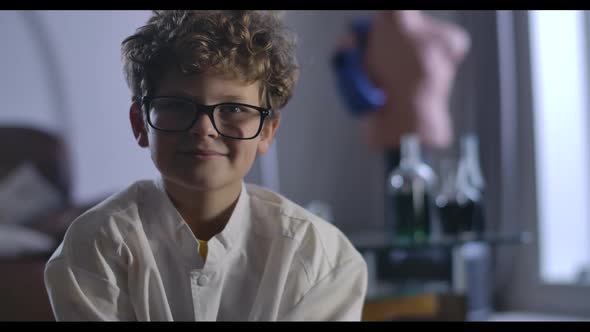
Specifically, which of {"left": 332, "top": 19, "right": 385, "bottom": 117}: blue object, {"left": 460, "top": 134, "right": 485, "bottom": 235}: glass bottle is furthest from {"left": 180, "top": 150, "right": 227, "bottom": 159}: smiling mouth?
{"left": 460, "top": 134, "right": 485, "bottom": 235}: glass bottle

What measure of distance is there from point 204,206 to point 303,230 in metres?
0.07

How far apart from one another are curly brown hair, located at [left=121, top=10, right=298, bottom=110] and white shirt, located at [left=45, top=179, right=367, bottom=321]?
0.07 meters

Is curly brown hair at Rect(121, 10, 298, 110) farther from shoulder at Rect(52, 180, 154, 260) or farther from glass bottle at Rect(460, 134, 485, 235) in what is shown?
glass bottle at Rect(460, 134, 485, 235)

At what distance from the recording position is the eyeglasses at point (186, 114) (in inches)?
16.2

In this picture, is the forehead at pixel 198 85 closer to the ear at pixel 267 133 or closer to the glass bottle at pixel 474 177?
the ear at pixel 267 133

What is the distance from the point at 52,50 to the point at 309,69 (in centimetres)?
59

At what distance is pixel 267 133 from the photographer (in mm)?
455

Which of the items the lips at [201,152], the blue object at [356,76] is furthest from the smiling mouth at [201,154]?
the blue object at [356,76]

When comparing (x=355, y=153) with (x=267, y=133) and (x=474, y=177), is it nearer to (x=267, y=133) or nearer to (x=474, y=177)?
(x=474, y=177)

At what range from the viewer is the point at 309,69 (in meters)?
0.50

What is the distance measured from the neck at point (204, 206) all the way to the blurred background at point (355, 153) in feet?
0.07

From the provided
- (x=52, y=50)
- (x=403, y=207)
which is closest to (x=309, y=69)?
(x=52, y=50)

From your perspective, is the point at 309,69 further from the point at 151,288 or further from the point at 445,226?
the point at 445,226

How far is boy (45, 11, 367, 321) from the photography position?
415 millimetres
